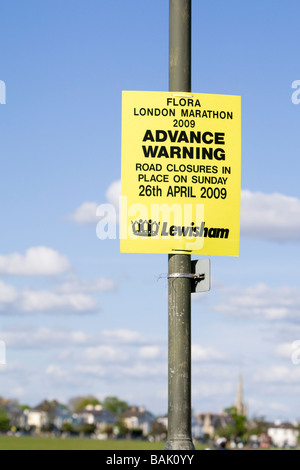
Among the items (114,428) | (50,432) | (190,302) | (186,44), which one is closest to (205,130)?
(186,44)

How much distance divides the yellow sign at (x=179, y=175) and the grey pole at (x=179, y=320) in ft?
0.66

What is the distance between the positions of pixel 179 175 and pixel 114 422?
172 meters

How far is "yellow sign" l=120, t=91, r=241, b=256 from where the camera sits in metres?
8.45

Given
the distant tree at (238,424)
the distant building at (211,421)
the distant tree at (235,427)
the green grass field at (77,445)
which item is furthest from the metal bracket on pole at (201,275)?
the distant building at (211,421)

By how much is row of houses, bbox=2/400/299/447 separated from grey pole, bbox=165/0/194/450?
130 m

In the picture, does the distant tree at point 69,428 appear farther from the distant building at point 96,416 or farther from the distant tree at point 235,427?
the distant tree at point 235,427

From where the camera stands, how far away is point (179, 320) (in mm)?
8180

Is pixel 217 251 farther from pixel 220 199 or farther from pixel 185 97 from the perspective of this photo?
pixel 185 97

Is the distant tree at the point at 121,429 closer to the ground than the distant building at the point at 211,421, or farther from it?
closer to the ground

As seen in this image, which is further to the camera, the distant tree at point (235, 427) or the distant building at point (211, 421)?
the distant building at point (211, 421)

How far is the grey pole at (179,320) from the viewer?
800 cm

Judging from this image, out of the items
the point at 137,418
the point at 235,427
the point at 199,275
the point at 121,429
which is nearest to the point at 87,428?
the point at 121,429

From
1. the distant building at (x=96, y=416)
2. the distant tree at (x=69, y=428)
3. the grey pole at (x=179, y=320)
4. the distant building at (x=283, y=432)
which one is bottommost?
the grey pole at (x=179, y=320)

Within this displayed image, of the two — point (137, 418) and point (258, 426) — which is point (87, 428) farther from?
point (258, 426)
